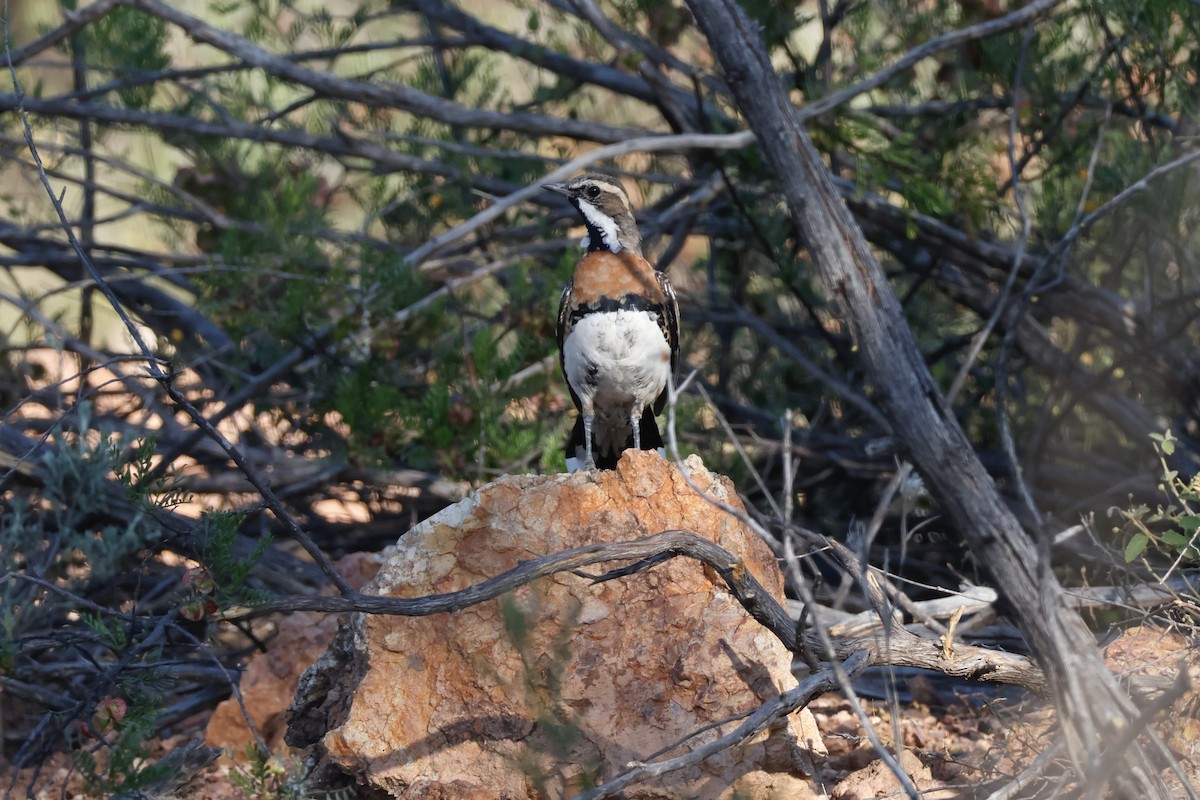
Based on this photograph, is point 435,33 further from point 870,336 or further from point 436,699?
point 436,699

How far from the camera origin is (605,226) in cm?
514

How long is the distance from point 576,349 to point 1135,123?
356 centimetres

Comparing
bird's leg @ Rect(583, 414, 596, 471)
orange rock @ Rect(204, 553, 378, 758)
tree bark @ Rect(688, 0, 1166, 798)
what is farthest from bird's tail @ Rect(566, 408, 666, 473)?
tree bark @ Rect(688, 0, 1166, 798)

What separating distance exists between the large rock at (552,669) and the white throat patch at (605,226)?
5.52 ft

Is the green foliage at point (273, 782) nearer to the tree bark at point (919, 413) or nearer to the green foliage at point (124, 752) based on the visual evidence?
the green foliage at point (124, 752)

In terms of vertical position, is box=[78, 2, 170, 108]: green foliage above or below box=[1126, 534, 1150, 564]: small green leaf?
above

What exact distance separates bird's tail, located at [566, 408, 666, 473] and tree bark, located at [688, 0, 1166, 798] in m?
1.28

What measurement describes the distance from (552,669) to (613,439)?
7.39ft

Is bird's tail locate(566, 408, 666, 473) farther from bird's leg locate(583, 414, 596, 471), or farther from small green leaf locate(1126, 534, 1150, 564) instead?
small green leaf locate(1126, 534, 1150, 564)

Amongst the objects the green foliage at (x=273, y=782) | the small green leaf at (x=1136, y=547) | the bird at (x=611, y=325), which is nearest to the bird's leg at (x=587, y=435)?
the bird at (x=611, y=325)

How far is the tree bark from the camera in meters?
2.59

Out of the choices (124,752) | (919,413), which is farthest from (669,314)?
(124,752)

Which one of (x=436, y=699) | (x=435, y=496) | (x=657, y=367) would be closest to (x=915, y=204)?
(x=657, y=367)

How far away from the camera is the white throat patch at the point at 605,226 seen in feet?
16.8
